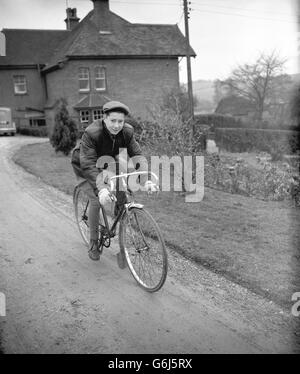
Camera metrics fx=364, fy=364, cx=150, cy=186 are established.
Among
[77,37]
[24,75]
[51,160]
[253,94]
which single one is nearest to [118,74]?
[77,37]

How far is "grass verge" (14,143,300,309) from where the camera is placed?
4.42 m

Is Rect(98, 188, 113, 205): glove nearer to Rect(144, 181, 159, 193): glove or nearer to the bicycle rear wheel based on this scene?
Rect(144, 181, 159, 193): glove

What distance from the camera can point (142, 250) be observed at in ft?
14.0

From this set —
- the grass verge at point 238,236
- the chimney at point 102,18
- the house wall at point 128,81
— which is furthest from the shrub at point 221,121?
the grass verge at point 238,236

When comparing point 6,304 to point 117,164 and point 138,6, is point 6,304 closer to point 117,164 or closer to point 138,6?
point 117,164

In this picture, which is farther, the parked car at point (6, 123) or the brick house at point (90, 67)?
the brick house at point (90, 67)

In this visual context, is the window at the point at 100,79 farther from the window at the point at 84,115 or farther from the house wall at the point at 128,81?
the window at the point at 84,115

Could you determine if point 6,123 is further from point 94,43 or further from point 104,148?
point 104,148

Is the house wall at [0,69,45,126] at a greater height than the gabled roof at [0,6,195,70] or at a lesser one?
lesser

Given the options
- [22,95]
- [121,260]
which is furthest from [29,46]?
[121,260]

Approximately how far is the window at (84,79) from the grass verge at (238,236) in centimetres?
2430

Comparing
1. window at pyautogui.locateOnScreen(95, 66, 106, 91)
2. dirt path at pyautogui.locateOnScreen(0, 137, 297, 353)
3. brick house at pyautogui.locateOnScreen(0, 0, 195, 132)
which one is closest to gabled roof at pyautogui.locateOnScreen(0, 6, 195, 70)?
brick house at pyautogui.locateOnScreen(0, 0, 195, 132)

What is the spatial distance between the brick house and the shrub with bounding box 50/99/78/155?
14.4 meters

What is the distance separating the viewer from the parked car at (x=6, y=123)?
2844cm
